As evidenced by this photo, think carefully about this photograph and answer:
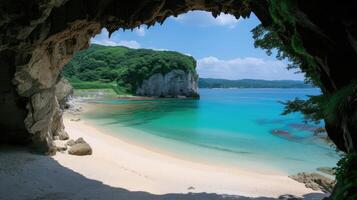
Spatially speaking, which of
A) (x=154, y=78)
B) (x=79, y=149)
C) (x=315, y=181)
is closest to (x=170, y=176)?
(x=79, y=149)

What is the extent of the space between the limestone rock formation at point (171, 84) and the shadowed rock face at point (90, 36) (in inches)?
3148

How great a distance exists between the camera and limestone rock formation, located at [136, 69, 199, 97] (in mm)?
98938

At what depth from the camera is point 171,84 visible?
100m

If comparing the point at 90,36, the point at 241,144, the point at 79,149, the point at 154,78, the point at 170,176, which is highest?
the point at 154,78

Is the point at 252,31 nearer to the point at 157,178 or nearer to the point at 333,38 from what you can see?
the point at 333,38

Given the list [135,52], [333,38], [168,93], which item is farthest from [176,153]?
[135,52]

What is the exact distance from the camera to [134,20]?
1296cm

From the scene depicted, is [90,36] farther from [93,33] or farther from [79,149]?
[79,149]

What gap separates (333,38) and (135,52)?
133348 millimetres

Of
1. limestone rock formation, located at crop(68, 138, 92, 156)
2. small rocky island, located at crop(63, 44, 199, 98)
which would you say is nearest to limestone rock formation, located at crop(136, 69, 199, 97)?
small rocky island, located at crop(63, 44, 199, 98)

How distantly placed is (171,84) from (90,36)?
278 feet

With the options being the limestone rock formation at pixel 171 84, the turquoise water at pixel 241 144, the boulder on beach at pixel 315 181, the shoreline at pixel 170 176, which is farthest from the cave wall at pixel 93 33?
the limestone rock formation at pixel 171 84

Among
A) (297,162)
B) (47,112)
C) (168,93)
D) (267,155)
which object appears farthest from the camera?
(168,93)

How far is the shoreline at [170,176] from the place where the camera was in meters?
13.9
